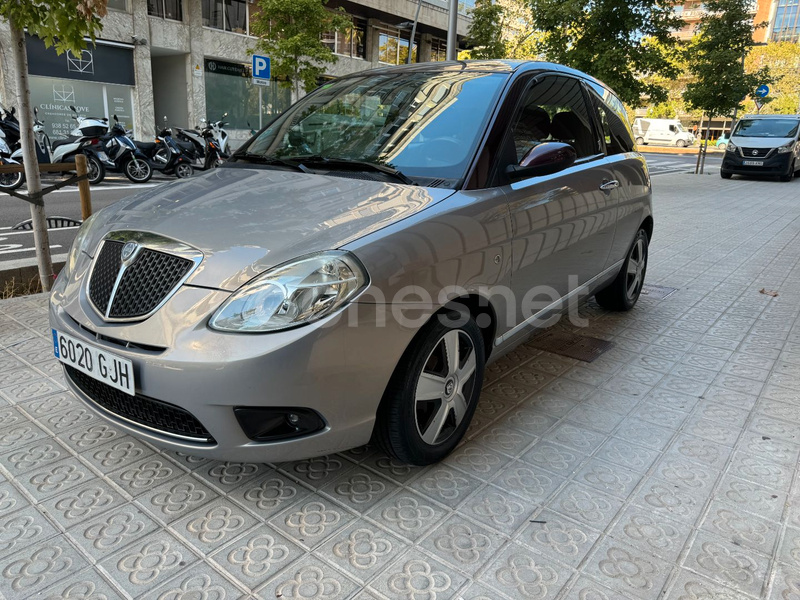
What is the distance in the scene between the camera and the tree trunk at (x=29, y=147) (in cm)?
443

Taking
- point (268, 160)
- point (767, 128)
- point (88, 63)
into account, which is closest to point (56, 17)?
point (268, 160)

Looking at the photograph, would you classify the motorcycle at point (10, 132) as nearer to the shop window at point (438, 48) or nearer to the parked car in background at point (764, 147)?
the parked car in background at point (764, 147)

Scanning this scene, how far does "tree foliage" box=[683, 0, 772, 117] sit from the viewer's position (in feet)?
63.3

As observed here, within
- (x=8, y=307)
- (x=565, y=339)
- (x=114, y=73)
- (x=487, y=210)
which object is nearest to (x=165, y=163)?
(x=114, y=73)

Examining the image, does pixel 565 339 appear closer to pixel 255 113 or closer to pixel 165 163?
pixel 165 163

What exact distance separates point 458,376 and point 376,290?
705 mm

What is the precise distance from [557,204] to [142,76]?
779 inches

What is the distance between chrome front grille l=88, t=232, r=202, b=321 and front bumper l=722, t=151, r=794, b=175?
20541 mm

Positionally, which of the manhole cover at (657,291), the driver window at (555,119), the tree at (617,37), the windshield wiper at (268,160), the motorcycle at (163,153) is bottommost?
the manhole cover at (657,291)

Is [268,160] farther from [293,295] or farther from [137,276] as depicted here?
[293,295]

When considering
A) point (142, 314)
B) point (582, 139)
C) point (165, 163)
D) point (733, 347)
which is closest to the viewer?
point (142, 314)

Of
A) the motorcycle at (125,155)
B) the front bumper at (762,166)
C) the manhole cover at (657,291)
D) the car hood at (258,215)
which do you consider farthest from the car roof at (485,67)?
the front bumper at (762,166)

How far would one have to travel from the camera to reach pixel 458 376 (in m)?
2.62

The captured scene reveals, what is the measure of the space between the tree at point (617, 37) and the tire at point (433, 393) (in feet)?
43.0
